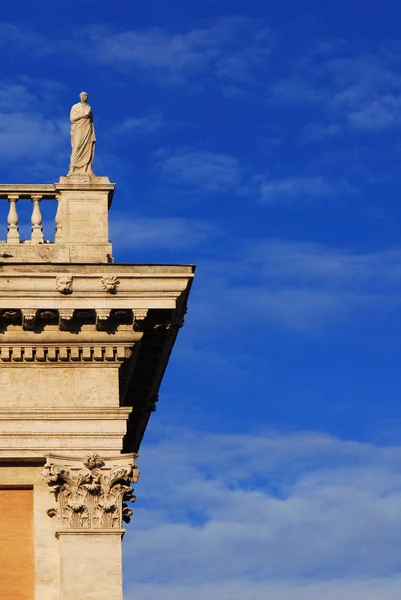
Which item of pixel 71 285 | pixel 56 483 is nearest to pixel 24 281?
pixel 71 285

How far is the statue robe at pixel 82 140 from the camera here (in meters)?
36.8

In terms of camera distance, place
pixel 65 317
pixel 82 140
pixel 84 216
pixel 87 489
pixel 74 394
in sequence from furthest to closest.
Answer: pixel 82 140 < pixel 84 216 < pixel 74 394 < pixel 65 317 < pixel 87 489

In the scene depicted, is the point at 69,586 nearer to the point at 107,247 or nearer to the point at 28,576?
the point at 28,576

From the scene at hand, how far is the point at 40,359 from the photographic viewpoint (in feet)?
116

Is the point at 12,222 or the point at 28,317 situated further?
the point at 12,222

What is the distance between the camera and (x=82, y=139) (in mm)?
36938

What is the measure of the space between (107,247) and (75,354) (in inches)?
82.7

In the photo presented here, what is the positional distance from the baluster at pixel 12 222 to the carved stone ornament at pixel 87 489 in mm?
4312

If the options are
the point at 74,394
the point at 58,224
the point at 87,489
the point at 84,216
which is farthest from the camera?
the point at 58,224

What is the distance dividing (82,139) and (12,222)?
2051 millimetres

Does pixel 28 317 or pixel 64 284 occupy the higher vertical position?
pixel 64 284

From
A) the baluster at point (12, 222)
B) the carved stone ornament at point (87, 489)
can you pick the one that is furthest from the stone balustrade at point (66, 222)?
the carved stone ornament at point (87, 489)

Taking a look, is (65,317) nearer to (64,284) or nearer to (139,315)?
(64,284)

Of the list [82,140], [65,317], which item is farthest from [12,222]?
[65,317]
